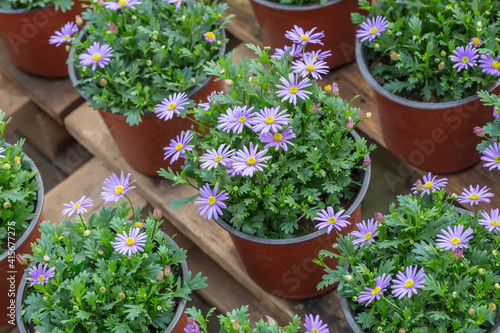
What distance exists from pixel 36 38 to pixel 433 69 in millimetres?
1501

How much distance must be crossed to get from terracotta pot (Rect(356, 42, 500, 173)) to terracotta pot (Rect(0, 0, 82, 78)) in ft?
3.84

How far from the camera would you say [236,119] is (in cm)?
210

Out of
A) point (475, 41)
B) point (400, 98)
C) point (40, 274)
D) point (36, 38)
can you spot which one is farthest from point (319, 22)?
point (40, 274)

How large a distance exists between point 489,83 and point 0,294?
64.5 inches

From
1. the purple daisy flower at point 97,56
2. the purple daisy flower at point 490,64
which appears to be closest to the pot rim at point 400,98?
the purple daisy flower at point 490,64

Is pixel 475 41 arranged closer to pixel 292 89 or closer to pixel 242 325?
pixel 292 89

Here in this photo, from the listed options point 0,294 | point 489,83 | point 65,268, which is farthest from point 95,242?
point 489,83

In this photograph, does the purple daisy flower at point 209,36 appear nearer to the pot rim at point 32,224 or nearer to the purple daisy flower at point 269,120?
the purple daisy flower at point 269,120

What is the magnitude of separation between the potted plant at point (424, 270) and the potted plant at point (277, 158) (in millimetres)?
178

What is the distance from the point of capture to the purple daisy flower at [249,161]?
2025mm

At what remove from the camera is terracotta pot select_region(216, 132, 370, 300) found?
7.33ft

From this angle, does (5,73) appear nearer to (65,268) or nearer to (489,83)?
(65,268)

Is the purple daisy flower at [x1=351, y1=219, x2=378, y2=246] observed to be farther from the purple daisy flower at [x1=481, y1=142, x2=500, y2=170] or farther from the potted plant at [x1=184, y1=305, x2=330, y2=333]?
the purple daisy flower at [x1=481, y1=142, x2=500, y2=170]

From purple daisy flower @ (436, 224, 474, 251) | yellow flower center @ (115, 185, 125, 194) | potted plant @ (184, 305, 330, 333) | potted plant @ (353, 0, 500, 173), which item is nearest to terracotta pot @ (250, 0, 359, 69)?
potted plant @ (353, 0, 500, 173)
